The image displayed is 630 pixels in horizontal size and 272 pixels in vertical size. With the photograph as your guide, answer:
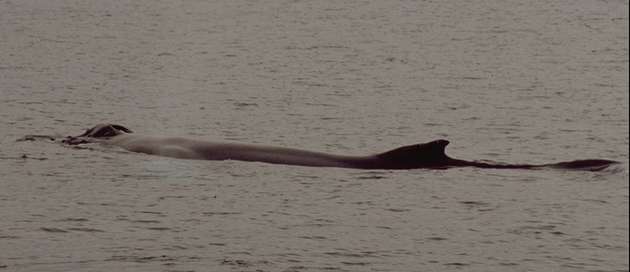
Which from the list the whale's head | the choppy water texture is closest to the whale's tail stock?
the choppy water texture

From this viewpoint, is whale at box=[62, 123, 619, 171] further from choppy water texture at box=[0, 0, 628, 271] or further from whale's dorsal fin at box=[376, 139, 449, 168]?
choppy water texture at box=[0, 0, 628, 271]

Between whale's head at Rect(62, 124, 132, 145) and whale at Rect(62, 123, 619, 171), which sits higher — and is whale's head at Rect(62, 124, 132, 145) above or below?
above

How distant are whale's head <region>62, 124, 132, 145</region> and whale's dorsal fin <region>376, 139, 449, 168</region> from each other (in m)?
6.10

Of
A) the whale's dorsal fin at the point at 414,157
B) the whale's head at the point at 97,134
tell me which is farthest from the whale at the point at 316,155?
the whale's head at the point at 97,134

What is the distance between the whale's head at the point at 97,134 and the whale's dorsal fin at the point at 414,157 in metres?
6.10

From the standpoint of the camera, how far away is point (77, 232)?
74.0 ft

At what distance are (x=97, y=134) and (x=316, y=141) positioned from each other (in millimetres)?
4043

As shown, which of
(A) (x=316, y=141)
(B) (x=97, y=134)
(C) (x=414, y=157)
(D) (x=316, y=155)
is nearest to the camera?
(C) (x=414, y=157)

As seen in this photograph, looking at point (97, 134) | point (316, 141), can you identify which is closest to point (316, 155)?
point (316, 141)

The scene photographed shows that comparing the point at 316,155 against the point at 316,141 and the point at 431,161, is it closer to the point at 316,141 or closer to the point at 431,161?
the point at 431,161

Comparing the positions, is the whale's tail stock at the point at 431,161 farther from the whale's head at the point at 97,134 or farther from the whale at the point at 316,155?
the whale's head at the point at 97,134

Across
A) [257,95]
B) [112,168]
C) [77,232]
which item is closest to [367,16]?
[257,95]

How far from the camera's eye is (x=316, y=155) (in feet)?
93.4

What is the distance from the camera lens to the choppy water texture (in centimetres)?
2162
